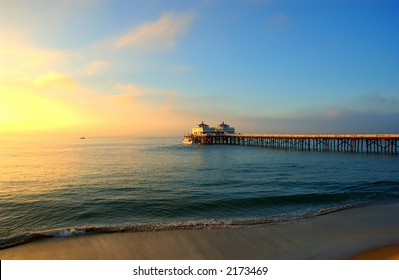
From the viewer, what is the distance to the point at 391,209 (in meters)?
12.0

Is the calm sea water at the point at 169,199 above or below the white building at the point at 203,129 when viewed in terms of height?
below

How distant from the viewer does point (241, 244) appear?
26.8 feet

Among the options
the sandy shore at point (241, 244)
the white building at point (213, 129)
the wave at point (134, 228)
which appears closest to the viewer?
the sandy shore at point (241, 244)

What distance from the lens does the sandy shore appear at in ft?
24.4

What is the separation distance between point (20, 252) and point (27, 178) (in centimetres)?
1620

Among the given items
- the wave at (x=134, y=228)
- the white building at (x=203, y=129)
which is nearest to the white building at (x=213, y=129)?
the white building at (x=203, y=129)

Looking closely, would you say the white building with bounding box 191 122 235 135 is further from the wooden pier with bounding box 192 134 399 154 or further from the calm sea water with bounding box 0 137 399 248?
the calm sea water with bounding box 0 137 399 248

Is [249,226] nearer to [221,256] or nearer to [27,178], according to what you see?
[221,256]

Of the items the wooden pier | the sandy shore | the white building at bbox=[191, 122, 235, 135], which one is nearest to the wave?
the sandy shore

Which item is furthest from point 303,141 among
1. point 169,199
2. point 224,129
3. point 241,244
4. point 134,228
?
point 241,244

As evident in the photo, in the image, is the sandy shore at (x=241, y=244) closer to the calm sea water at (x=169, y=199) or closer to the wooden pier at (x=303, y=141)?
the calm sea water at (x=169, y=199)

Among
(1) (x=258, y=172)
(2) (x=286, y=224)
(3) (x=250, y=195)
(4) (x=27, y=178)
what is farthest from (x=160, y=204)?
(4) (x=27, y=178)

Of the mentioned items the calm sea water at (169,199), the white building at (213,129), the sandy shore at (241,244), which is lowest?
the calm sea water at (169,199)

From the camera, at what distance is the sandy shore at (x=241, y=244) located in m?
7.45
